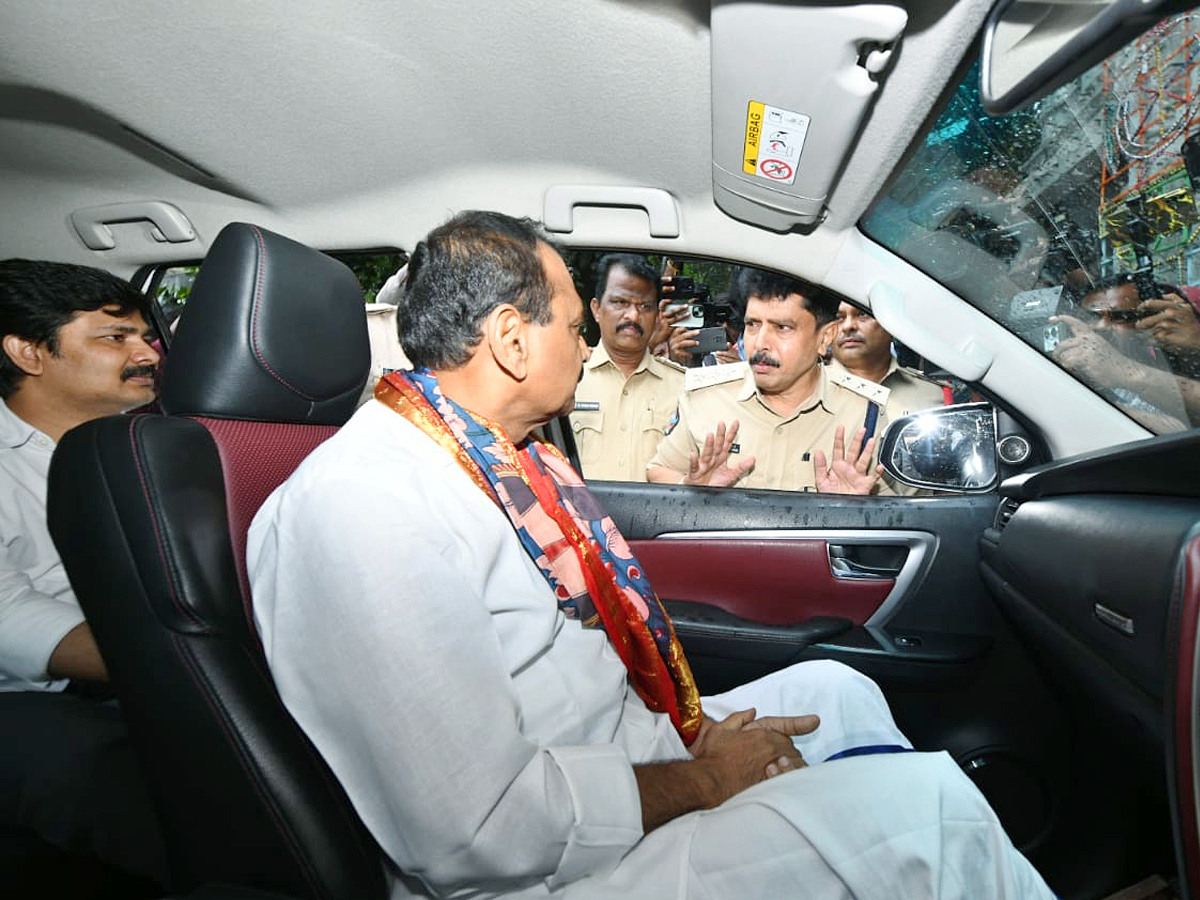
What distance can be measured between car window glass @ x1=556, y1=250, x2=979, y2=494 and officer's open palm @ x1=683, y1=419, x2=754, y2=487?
0.06 feet

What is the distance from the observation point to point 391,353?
2578 mm

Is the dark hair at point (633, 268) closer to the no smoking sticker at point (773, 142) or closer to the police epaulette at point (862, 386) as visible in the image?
the police epaulette at point (862, 386)

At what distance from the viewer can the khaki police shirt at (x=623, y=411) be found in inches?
112

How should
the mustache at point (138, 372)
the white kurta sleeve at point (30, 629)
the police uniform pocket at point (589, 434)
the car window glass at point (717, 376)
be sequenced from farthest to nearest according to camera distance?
the police uniform pocket at point (589, 434), the car window glass at point (717, 376), the mustache at point (138, 372), the white kurta sleeve at point (30, 629)

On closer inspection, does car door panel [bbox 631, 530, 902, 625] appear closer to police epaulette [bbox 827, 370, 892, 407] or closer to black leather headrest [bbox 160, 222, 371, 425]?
police epaulette [bbox 827, 370, 892, 407]

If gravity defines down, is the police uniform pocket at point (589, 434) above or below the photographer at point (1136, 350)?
below

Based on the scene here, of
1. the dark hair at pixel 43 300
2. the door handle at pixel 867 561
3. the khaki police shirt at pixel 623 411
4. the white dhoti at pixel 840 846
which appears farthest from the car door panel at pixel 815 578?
the dark hair at pixel 43 300

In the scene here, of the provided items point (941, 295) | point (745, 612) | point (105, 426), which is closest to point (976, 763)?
point (745, 612)

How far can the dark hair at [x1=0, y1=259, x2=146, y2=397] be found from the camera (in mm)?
1834

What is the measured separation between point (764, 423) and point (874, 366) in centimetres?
44

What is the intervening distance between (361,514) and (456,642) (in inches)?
9.0

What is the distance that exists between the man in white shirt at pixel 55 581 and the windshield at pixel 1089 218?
2009mm

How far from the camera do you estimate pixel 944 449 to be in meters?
2.00

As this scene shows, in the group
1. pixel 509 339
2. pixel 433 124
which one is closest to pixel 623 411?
pixel 433 124
